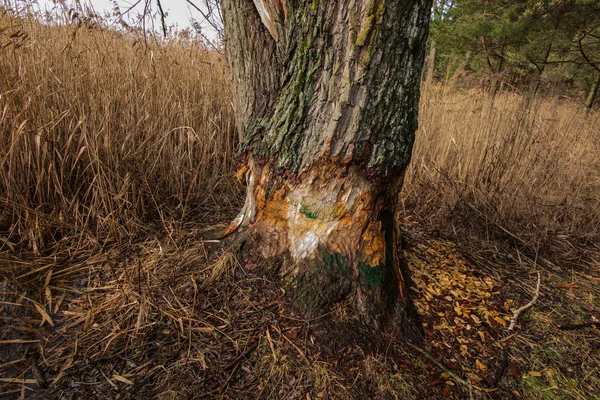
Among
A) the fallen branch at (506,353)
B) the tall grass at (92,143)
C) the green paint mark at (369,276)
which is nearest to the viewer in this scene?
the fallen branch at (506,353)

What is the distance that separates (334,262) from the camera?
118 centimetres

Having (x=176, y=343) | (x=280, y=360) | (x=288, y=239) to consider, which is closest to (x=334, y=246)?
(x=288, y=239)

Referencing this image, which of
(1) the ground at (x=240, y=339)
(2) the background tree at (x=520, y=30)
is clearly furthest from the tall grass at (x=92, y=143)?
(2) the background tree at (x=520, y=30)

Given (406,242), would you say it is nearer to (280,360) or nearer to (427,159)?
(280,360)

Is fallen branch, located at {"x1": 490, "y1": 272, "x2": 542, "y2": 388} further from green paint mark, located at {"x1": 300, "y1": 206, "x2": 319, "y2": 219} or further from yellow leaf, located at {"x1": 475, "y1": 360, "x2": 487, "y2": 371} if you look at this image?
green paint mark, located at {"x1": 300, "y1": 206, "x2": 319, "y2": 219}

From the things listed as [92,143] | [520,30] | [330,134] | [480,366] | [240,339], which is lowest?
[480,366]

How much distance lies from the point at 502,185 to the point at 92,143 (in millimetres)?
2725

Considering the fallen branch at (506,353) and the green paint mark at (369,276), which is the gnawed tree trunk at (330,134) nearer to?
the green paint mark at (369,276)

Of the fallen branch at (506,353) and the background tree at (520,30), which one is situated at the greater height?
the background tree at (520,30)

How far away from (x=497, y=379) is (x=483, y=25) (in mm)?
8013

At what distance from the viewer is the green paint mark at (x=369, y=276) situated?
46.1 inches

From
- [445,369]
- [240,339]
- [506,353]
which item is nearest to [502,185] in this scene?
[506,353]

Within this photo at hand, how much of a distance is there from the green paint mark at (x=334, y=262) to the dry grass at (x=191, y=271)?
0.16 m

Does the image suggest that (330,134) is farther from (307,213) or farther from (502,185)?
(502,185)
